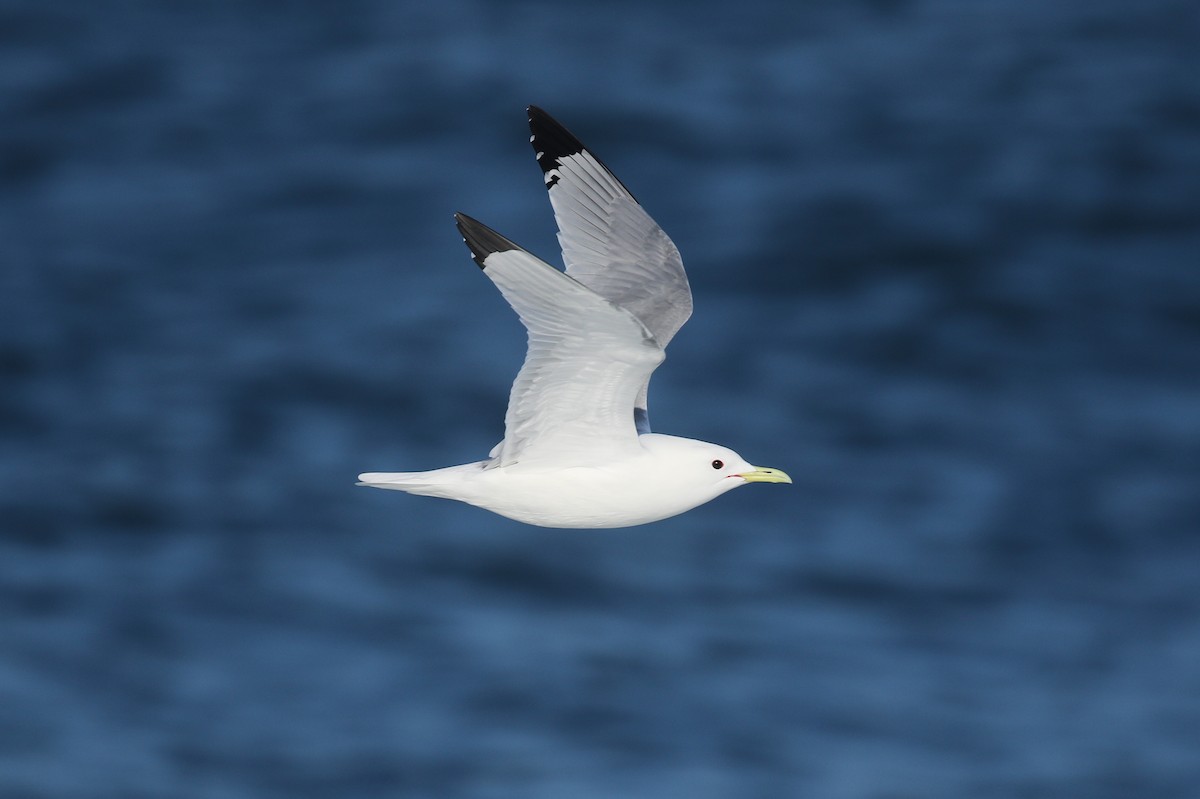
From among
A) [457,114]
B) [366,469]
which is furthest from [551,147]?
[457,114]

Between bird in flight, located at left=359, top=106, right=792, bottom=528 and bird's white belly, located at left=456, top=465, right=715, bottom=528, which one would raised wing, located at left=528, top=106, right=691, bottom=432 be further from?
bird's white belly, located at left=456, top=465, right=715, bottom=528

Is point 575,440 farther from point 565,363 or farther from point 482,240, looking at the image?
point 482,240

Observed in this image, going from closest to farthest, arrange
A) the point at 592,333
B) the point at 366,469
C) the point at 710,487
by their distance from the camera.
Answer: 1. the point at 592,333
2. the point at 710,487
3. the point at 366,469

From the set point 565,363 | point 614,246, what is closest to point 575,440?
point 565,363

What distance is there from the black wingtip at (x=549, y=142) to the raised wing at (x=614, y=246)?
2 cm

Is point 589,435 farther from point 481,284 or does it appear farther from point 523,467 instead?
point 481,284

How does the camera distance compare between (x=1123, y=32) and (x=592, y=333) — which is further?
(x=1123, y=32)

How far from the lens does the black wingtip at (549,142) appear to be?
378 inches

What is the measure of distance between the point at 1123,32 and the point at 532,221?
663 centimetres

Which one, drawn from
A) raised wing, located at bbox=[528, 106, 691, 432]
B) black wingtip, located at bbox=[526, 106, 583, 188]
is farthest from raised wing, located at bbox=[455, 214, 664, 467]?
black wingtip, located at bbox=[526, 106, 583, 188]

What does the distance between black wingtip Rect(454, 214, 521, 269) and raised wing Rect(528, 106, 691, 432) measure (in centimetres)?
200

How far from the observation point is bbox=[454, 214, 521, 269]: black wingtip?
772 cm

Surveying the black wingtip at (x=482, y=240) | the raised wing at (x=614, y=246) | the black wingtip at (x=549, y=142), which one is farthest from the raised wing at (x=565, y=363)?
the black wingtip at (x=549, y=142)

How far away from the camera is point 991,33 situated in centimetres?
1977
